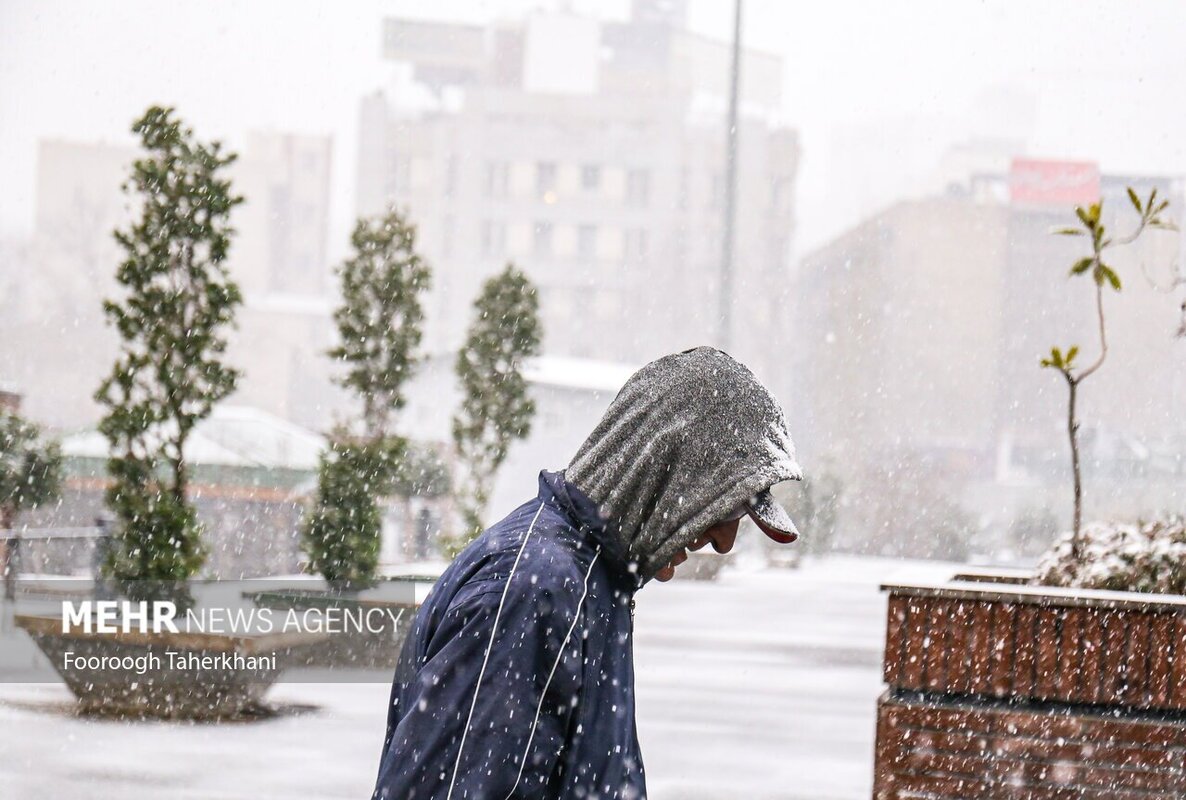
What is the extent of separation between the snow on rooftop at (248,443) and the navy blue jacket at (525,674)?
13.8 m

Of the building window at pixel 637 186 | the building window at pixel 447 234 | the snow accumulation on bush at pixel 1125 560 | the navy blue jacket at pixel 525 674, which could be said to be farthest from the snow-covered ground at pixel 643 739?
the building window at pixel 447 234

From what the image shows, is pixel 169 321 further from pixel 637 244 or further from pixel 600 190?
pixel 600 190

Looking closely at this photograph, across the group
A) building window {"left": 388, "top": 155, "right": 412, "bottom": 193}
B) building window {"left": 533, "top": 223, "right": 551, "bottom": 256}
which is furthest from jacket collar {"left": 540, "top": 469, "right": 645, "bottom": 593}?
building window {"left": 388, "top": 155, "right": 412, "bottom": 193}

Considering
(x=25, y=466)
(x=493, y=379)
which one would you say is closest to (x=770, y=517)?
(x=493, y=379)

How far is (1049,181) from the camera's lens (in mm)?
38531

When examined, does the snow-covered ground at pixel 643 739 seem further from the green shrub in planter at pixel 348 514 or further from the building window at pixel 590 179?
the building window at pixel 590 179

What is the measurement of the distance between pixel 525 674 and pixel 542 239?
128ft

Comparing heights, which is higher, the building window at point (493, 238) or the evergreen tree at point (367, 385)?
the building window at point (493, 238)

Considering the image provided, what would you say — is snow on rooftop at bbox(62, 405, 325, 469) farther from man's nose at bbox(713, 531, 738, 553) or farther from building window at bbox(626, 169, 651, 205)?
building window at bbox(626, 169, 651, 205)

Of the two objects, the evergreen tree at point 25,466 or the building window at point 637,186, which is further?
the building window at point 637,186

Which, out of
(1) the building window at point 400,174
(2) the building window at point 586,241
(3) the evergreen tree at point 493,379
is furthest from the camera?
(1) the building window at point 400,174

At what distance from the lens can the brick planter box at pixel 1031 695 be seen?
11.6ft

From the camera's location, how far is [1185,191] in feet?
105

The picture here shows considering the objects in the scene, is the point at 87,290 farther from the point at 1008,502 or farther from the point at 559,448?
the point at 1008,502
